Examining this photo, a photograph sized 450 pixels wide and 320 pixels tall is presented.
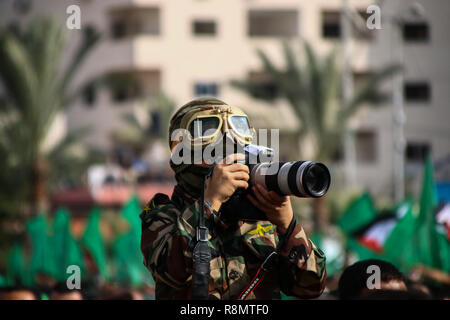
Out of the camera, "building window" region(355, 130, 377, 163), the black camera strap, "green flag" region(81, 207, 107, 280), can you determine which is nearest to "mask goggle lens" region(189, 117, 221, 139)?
the camera

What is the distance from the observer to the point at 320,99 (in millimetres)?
16500

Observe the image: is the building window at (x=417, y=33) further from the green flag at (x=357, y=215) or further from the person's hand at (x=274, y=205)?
the person's hand at (x=274, y=205)

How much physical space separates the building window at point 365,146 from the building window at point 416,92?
6.93 feet

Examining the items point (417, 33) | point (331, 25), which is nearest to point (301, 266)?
point (417, 33)

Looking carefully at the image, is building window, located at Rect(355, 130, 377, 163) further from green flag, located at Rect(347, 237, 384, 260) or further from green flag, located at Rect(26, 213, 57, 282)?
green flag, located at Rect(347, 237, 384, 260)

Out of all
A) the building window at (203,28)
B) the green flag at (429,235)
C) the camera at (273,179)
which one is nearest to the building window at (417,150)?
the building window at (203,28)

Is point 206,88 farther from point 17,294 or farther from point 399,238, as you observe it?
point 17,294

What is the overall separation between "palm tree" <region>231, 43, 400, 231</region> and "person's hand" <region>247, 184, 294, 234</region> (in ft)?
45.7

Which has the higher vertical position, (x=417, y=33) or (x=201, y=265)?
(x=417, y=33)

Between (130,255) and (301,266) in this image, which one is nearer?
(301,266)

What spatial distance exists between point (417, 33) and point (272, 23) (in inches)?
233

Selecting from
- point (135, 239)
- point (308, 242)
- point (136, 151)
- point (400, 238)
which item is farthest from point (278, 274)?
point (136, 151)

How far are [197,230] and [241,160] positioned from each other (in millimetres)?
282

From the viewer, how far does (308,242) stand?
8.45 feet
